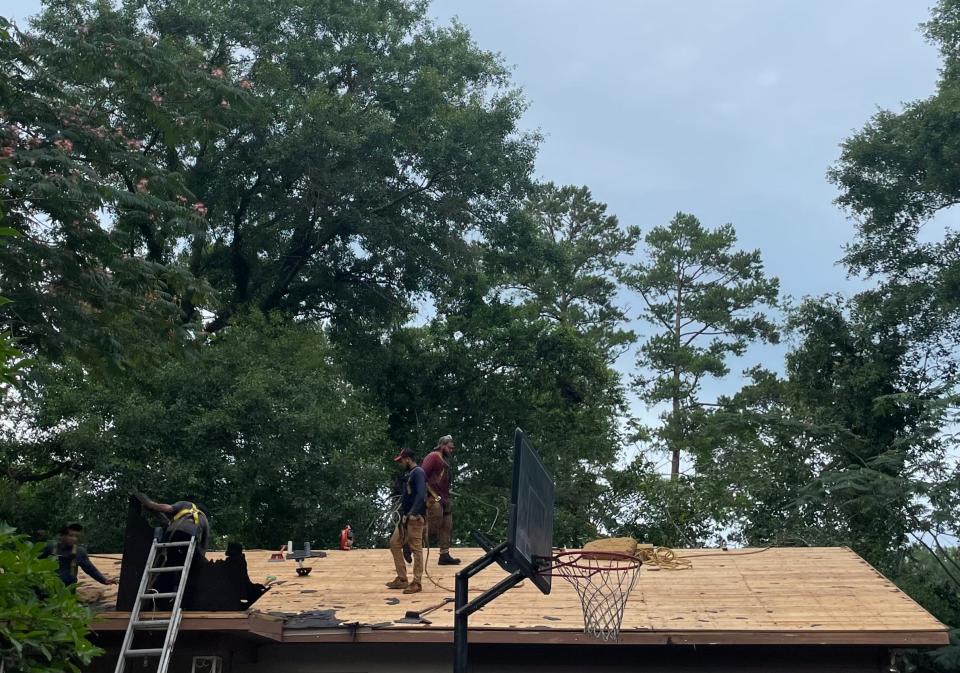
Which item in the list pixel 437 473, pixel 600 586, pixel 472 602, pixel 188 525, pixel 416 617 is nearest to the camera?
pixel 472 602

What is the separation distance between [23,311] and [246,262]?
64.0 feet

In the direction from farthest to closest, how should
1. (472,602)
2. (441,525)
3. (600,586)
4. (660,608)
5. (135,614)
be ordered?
(441,525) → (660,608) → (600,586) → (135,614) → (472,602)

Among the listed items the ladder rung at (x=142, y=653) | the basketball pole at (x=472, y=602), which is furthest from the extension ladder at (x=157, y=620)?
the basketball pole at (x=472, y=602)

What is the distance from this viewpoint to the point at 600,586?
11.4 m

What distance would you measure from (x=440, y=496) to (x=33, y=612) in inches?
295

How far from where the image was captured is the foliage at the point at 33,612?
24.1ft

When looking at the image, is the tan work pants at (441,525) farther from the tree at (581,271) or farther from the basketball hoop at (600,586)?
the tree at (581,271)

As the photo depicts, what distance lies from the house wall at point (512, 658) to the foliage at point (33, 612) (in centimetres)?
400

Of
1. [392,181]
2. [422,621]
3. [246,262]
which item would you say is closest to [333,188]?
[392,181]

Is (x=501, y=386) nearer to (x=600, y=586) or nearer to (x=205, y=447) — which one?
(x=205, y=447)

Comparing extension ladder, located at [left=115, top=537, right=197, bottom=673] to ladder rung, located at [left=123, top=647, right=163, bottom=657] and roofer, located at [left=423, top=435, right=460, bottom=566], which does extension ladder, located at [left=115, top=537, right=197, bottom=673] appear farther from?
roofer, located at [left=423, top=435, right=460, bottom=566]

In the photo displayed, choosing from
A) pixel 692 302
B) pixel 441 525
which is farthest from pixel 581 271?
pixel 441 525

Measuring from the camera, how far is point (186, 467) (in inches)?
910

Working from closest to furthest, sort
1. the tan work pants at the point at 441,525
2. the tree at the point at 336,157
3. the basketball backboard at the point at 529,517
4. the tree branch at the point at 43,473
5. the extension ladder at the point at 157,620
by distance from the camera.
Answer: the basketball backboard at the point at 529,517 < the extension ladder at the point at 157,620 < the tan work pants at the point at 441,525 < the tree branch at the point at 43,473 < the tree at the point at 336,157
